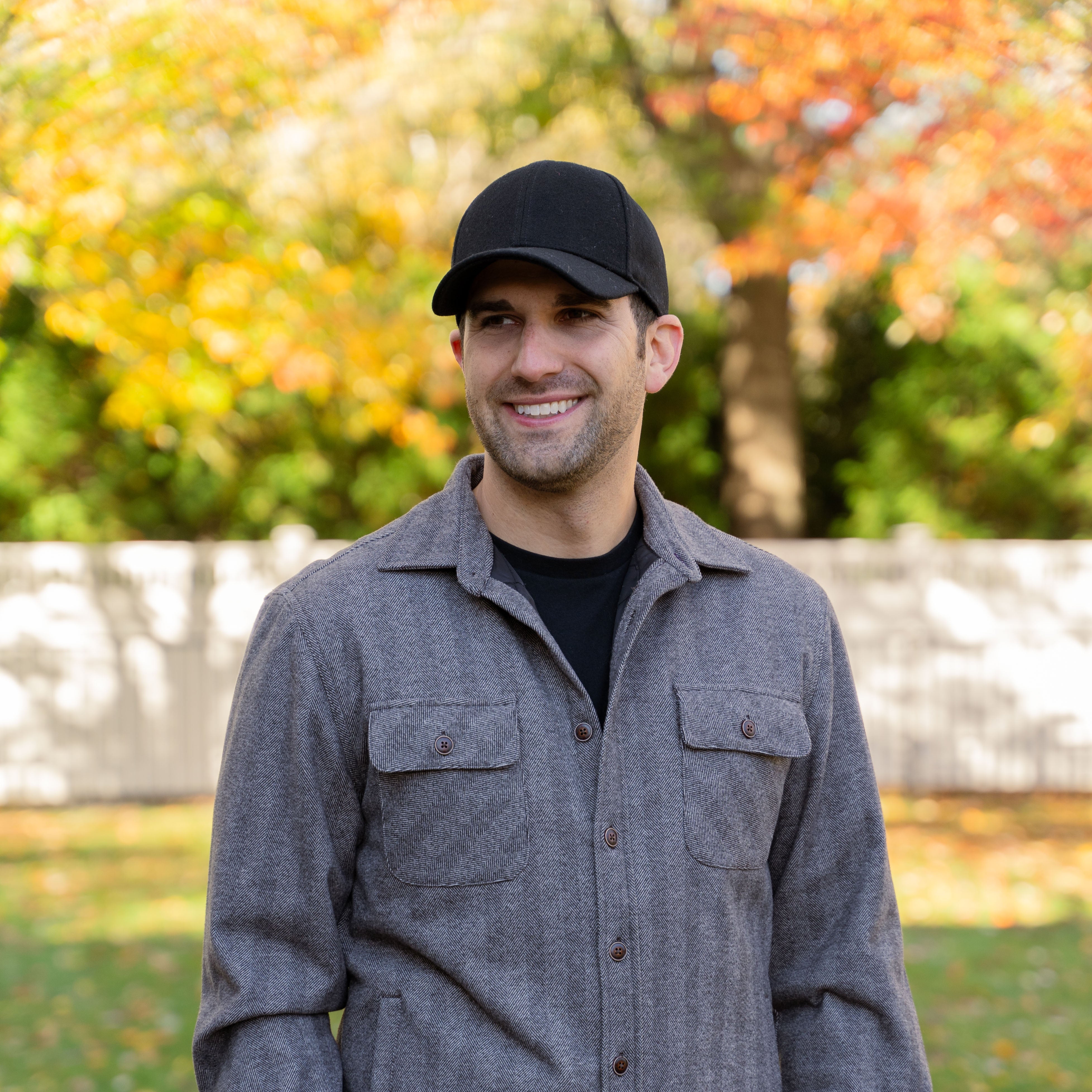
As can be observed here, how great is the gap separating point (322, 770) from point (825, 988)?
0.87 m

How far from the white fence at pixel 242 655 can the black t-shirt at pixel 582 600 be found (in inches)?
271

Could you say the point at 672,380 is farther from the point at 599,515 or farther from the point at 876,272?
the point at 599,515

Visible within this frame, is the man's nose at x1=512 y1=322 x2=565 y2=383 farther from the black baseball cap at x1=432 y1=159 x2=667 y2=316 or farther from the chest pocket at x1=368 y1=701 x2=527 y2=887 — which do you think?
the chest pocket at x1=368 y1=701 x2=527 y2=887

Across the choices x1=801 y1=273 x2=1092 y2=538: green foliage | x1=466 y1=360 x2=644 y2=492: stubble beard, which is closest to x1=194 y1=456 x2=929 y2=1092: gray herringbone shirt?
x1=466 y1=360 x2=644 y2=492: stubble beard

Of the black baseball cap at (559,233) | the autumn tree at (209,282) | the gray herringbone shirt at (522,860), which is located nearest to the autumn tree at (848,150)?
the autumn tree at (209,282)

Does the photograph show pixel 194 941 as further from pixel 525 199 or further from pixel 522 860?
pixel 525 199

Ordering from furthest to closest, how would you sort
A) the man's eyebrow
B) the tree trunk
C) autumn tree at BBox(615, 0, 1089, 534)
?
the tree trunk < autumn tree at BBox(615, 0, 1089, 534) < the man's eyebrow

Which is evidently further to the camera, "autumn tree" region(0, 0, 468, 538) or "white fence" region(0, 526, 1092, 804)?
"white fence" region(0, 526, 1092, 804)

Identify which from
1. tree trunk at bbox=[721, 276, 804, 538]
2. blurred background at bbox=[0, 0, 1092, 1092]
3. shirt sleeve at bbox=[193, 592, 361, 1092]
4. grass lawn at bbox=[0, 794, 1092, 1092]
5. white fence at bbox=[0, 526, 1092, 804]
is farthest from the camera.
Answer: tree trunk at bbox=[721, 276, 804, 538]

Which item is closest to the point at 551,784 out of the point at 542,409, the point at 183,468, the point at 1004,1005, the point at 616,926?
the point at 616,926

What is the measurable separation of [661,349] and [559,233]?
357mm

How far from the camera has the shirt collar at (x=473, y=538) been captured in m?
1.89

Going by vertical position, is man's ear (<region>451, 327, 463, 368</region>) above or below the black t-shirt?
above

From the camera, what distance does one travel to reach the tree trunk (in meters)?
9.93
